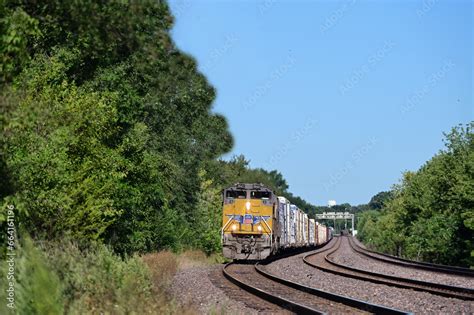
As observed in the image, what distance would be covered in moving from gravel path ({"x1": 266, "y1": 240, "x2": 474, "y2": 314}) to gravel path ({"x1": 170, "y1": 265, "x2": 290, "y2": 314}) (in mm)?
2737

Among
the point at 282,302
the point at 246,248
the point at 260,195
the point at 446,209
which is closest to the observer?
the point at 282,302

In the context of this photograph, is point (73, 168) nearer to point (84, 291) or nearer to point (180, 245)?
point (84, 291)

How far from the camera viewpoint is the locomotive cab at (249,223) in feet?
110

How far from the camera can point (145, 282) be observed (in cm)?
1429

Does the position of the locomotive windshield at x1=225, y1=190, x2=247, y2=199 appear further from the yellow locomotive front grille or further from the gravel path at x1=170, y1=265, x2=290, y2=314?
the gravel path at x1=170, y1=265, x2=290, y2=314

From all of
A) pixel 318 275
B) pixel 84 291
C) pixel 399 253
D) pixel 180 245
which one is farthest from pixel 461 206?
pixel 84 291

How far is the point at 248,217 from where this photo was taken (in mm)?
33938

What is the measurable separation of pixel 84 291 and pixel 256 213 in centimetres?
2231

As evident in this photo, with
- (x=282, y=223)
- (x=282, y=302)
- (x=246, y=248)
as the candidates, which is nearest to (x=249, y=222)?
(x=246, y=248)

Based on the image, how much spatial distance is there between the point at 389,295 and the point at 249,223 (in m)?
16.2

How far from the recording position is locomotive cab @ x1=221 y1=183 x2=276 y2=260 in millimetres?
33469

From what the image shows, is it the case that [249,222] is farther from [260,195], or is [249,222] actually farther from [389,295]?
[389,295]

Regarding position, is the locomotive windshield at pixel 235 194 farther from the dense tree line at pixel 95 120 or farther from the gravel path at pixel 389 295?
the gravel path at pixel 389 295

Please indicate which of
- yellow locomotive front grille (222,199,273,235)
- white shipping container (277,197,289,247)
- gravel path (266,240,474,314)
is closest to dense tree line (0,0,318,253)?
yellow locomotive front grille (222,199,273,235)
